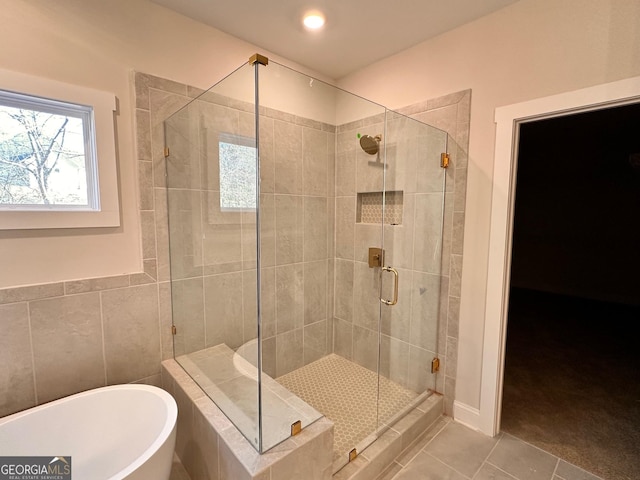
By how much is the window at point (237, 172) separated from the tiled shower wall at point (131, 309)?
0.48 m

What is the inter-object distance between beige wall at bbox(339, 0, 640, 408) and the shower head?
0.31 meters


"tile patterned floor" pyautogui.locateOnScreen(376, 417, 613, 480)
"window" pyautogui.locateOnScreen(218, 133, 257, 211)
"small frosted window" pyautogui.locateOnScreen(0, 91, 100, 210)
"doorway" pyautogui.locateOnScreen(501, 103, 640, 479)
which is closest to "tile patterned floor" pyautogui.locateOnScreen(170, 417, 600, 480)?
"tile patterned floor" pyautogui.locateOnScreen(376, 417, 613, 480)

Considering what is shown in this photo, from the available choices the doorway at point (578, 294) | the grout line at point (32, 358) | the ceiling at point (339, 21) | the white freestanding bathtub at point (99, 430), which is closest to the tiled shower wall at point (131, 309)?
the grout line at point (32, 358)

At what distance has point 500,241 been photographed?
179 centimetres

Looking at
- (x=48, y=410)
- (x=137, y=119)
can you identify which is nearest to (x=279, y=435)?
(x=48, y=410)

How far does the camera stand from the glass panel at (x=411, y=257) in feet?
6.90

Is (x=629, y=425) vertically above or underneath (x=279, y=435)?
underneath

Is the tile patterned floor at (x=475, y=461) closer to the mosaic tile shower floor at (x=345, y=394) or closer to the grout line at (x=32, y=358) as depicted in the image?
the mosaic tile shower floor at (x=345, y=394)

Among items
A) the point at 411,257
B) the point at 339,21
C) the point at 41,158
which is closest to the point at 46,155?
the point at 41,158

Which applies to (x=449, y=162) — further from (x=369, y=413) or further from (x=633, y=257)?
(x=633, y=257)

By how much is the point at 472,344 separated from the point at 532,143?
4407mm

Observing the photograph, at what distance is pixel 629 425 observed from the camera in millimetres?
1983

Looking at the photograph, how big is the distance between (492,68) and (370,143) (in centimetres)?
92

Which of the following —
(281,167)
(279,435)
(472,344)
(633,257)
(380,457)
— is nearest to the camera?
(279,435)
